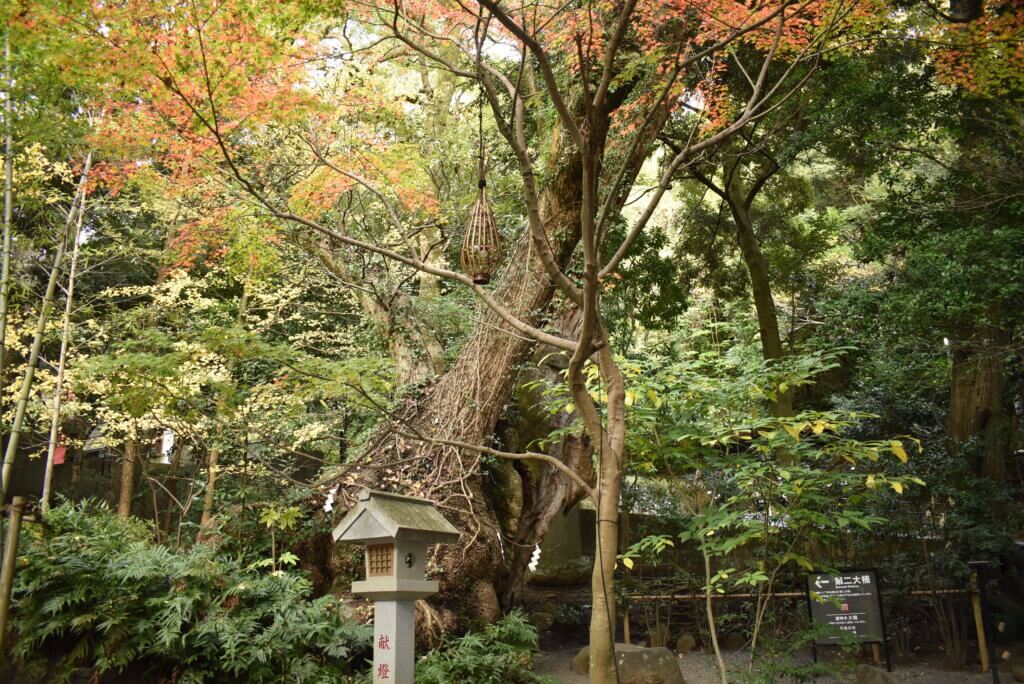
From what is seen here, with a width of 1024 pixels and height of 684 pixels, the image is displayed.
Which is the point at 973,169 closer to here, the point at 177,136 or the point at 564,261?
the point at 564,261

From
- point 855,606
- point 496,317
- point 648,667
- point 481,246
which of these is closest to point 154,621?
point 481,246

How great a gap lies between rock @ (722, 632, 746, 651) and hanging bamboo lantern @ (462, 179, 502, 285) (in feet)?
A: 22.6

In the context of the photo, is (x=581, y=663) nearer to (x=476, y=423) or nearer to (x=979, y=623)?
→ (x=476, y=423)

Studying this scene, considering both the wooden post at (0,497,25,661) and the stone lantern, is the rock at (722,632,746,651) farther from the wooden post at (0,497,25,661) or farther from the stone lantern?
the wooden post at (0,497,25,661)

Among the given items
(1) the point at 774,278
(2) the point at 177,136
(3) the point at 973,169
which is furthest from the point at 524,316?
(1) the point at 774,278

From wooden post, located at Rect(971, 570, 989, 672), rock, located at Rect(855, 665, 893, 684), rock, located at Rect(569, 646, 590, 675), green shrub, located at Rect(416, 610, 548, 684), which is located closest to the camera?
green shrub, located at Rect(416, 610, 548, 684)

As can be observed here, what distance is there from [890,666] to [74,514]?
8.28m

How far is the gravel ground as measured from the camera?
7.55 metres

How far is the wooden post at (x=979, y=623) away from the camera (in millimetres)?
7768

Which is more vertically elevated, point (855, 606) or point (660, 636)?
point (855, 606)

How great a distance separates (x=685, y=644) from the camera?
30.5ft

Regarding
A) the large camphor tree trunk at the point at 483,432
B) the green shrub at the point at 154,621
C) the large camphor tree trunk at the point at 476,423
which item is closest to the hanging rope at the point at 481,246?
the large camphor tree trunk at the point at 483,432

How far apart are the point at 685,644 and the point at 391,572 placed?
630 cm

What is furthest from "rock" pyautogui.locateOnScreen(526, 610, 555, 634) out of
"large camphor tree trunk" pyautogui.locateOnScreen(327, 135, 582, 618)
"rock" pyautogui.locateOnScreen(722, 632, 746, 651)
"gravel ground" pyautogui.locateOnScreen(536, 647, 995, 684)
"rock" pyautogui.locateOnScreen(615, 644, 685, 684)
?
"rock" pyautogui.locateOnScreen(615, 644, 685, 684)
